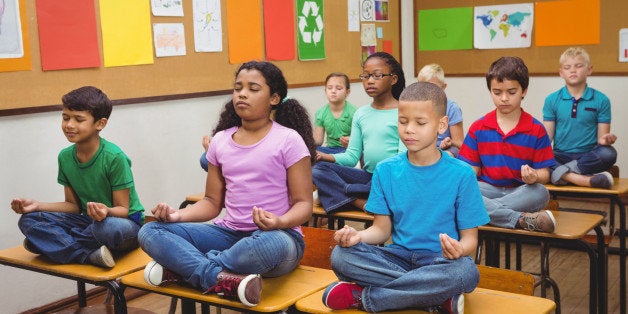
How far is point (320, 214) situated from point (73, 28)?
5.06ft

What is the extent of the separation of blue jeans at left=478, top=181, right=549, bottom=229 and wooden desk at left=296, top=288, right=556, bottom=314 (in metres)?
0.85

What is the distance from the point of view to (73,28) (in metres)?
3.69

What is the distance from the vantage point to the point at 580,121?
174 inches

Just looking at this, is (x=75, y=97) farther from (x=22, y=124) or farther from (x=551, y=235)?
(x=551, y=235)

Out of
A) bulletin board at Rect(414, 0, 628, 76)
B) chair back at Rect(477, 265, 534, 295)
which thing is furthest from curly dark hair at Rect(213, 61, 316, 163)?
bulletin board at Rect(414, 0, 628, 76)

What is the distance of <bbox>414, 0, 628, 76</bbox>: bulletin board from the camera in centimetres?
563

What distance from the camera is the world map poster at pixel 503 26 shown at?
6.02 m

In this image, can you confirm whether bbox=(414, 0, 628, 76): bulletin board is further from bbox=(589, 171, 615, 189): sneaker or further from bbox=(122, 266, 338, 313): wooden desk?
bbox=(122, 266, 338, 313): wooden desk

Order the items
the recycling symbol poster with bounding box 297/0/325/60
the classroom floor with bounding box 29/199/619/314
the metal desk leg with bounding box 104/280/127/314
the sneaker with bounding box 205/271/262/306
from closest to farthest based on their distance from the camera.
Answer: the sneaker with bounding box 205/271/262/306, the metal desk leg with bounding box 104/280/127/314, the classroom floor with bounding box 29/199/619/314, the recycling symbol poster with bounding box 297/0/325/60

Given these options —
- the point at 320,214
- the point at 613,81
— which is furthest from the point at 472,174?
the point at 613,81

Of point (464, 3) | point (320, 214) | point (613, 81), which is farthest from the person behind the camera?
point (464, 3)

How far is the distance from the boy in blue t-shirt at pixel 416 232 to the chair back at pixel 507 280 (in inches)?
5.2

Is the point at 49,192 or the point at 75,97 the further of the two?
the point at 49,192

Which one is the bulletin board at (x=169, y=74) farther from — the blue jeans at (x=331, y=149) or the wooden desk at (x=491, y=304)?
the wooden desk at (x=491, y=304)
